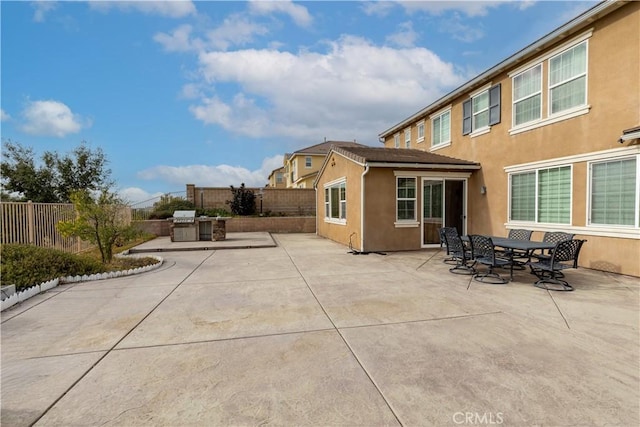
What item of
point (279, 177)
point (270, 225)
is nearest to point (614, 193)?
point (270, 225)

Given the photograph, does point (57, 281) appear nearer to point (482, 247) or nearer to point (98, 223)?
point (98, 223)

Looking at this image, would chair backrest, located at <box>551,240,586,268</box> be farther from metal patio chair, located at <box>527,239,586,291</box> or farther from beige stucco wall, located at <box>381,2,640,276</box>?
beige stucco wall, located at <box>381,2,640,276</box>

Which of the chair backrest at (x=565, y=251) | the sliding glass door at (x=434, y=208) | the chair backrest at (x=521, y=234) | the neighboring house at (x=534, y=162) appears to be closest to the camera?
the chair backrest at (x=565, y=251)

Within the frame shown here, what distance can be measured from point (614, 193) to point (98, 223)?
12.9m

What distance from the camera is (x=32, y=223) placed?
29.3ft

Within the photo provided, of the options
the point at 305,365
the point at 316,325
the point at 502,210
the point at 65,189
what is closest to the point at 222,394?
the point at 305,365

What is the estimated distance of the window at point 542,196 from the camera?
8344 mm

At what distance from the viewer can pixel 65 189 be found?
2002 centimetres

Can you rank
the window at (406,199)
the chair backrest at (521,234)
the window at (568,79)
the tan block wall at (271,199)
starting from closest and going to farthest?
the window at (568,79) → the chair backrest at (521,234) → the window at (406,199) → the tan block wall at (271,199)

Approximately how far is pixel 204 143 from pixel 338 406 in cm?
1697

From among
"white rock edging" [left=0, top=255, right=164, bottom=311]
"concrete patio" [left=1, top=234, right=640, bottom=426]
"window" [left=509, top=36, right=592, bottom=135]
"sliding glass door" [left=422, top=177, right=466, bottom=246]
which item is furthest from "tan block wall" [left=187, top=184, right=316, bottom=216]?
"concrete patio" [left=1, top=234, right=640, bottom=426]

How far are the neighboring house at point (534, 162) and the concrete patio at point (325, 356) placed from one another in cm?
227

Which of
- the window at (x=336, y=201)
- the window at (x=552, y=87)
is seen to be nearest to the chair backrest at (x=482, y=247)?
the window at (x=552, y=87)

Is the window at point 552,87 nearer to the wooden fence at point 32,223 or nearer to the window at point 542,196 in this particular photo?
the window at point 542,196
